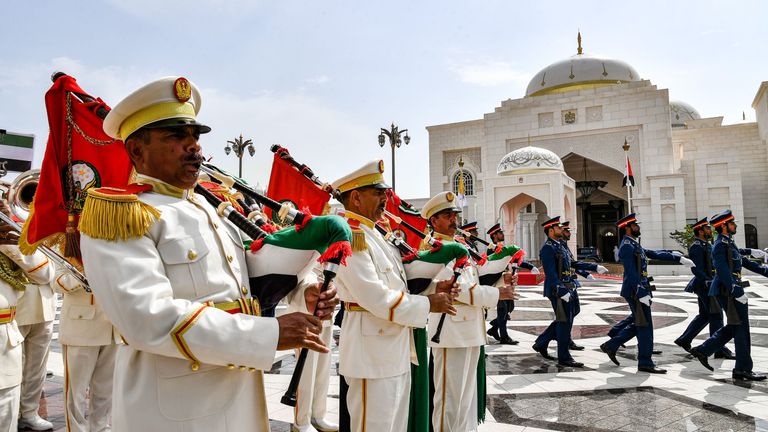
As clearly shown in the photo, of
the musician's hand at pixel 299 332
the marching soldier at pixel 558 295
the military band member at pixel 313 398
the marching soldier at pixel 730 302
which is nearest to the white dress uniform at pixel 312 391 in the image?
the military band member at pixel 313 398

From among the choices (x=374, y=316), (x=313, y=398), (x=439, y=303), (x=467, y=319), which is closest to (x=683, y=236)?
(x=467, y=319)

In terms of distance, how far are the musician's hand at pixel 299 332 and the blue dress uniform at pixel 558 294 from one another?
581cm

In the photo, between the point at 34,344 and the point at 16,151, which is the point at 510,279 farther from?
the point at 16,151

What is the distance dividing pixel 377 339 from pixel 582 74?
109ft

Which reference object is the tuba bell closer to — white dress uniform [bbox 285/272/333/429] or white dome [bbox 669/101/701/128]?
white dress uniform [bbox 285/272/333/429]

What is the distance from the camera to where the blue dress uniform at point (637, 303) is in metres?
6.21

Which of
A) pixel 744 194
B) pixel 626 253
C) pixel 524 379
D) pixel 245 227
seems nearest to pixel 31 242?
pixel 245 227

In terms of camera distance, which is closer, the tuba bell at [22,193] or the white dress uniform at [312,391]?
the tuba bell at [22,193]

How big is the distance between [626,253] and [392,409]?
4900mm

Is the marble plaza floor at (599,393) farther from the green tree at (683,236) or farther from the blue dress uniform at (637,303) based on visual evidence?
the green tree at (683,236)

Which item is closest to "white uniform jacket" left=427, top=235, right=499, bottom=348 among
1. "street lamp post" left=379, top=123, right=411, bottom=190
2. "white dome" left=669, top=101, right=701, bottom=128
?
"street lamp post" left=379, top=123, right=411, bottom=190

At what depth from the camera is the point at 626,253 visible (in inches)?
259

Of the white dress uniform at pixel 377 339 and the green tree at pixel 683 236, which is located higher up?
the green tree at pixel 683 236

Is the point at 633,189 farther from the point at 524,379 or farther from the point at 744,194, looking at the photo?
the point at 524,379
